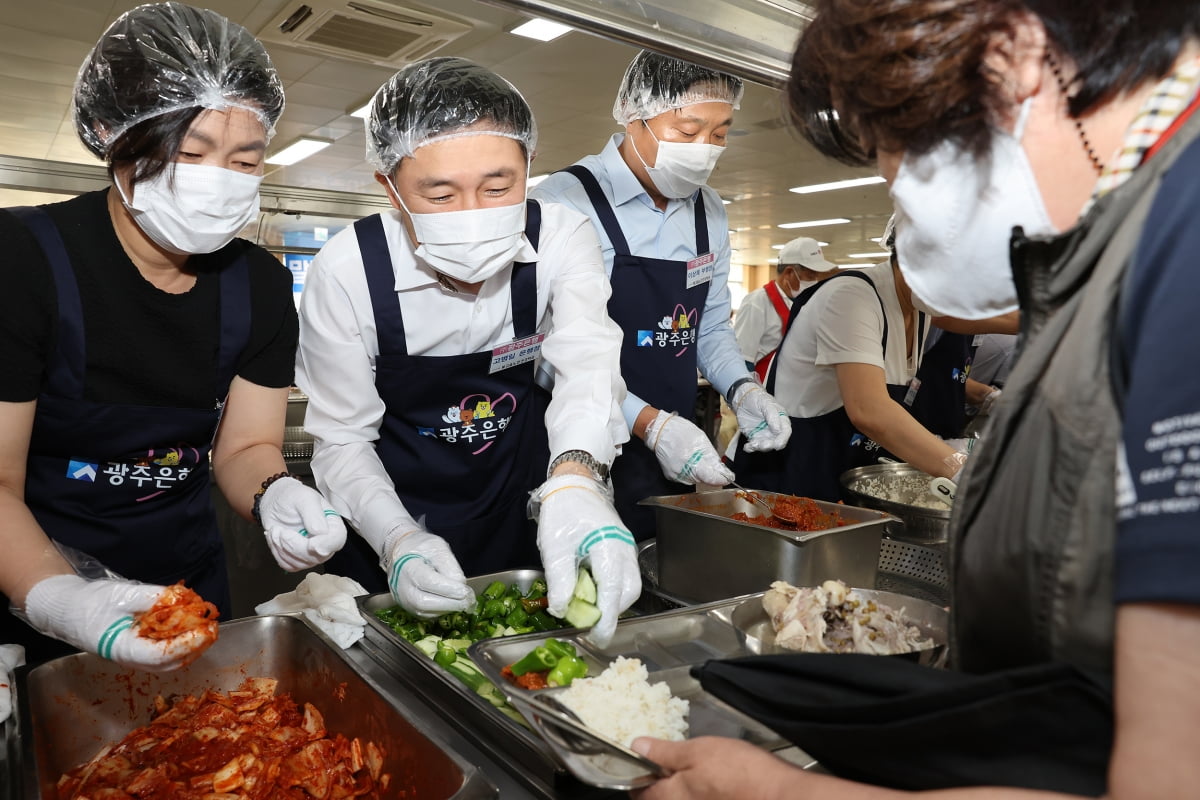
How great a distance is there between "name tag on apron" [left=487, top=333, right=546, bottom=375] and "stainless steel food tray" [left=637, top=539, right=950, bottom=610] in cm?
60

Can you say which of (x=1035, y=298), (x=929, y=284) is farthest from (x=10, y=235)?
(x=1035, y=298)

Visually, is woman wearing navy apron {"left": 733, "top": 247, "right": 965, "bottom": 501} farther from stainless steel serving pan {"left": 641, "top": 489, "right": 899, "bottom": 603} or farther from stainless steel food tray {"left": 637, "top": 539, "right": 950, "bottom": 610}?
stainless steel serving pan {"left": 641, "top": 489, "right": 899, "bottom": 603}

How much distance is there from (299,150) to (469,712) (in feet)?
32.1

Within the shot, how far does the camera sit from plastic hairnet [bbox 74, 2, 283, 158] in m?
1.52

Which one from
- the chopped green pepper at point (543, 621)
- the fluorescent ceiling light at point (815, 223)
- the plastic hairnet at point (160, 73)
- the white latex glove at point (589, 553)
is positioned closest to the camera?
the white latex glove at point (589, 553)

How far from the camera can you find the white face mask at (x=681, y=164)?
2.53m

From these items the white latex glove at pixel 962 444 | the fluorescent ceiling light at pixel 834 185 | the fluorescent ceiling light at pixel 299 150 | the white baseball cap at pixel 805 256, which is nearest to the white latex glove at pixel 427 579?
the white latex glove at pixel 962 444

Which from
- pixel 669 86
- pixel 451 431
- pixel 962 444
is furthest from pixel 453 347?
pixel 962 444

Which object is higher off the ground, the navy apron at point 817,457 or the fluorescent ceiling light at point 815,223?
the fluorescent ceiling light at point 815,223

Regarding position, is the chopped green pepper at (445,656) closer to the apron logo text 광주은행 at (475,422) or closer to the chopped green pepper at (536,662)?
the chopped green pepper at (536,662)

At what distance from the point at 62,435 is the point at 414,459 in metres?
0.78

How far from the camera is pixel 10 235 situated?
152 cm

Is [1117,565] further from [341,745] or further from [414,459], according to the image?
[414,459]

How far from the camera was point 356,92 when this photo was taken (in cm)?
739
